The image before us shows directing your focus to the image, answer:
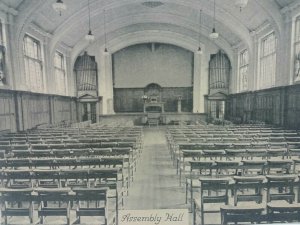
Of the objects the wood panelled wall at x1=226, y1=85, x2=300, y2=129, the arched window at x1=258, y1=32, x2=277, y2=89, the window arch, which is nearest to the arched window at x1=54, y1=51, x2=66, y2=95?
the wood panelled wall at x1=226, y1=85, x2=300, y2=129

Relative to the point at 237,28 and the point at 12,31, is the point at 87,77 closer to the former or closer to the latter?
the point at 12,31

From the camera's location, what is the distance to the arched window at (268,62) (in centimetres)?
1434

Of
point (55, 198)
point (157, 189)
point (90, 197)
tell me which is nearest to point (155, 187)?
point (157, 189)

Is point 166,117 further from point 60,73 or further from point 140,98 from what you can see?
point 60,73

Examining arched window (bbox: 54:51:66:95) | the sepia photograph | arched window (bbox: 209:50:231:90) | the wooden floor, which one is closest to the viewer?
the sepia photograph

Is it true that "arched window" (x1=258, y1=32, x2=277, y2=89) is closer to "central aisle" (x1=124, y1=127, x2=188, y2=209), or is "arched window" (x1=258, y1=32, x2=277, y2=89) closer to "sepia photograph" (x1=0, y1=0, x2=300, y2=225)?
"sepia photograph" (x1=0, y1=0, x2=300, y2=225)

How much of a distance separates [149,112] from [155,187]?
50.2 feet

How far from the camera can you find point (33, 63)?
590 inches

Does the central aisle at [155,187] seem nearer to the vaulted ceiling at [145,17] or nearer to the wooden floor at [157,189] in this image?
Result: the wooden floor at [157,189]

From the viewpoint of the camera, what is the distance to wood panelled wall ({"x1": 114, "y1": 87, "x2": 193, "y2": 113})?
75.6 feet

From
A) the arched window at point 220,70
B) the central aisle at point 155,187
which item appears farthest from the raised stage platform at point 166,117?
the central aisle at point 155,187

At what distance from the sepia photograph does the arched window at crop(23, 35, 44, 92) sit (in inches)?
2.5

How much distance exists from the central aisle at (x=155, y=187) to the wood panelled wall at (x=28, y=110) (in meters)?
6.89

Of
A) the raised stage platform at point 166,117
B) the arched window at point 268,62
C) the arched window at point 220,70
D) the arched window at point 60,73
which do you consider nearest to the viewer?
the arched window at point 268,62
